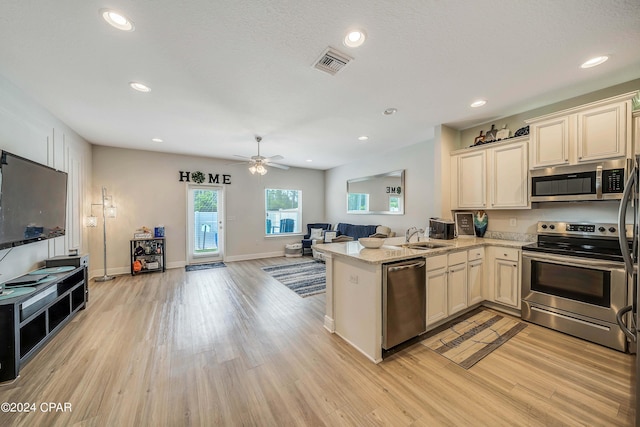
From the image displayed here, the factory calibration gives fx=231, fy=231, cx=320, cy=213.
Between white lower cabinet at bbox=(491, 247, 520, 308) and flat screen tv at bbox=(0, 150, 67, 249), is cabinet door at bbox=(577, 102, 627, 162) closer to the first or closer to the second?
white lower cabinet at bbox=(491, 247, 520, 308)

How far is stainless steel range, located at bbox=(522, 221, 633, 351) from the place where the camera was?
7.39ft

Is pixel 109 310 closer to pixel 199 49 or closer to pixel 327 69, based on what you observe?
pixel 199 49

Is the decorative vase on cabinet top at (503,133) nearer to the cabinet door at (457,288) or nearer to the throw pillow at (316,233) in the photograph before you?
the cabinet door at (457,288)

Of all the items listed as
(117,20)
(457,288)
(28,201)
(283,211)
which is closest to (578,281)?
(457,288)

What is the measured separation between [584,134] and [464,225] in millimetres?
1750

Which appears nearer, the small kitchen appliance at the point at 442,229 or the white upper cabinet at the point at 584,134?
the white upper cabinet at the point at 584,134

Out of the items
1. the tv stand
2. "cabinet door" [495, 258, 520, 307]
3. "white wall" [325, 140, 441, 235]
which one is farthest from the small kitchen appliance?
the tv stand

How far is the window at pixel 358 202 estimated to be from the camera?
20.8 feet

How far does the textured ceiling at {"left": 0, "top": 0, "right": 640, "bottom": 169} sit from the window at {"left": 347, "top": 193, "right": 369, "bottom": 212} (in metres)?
2.91

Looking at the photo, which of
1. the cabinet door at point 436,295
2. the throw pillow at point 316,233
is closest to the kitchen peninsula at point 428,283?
the cabinet door at point 436,295

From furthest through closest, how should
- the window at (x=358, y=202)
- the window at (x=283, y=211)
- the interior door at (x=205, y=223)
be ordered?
the window at (x=283, y=211), the window at (x=358, y=202), the interior door at (x=205, y=223)

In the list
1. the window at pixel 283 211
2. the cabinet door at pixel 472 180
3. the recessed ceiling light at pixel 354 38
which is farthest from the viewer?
the window at pixel 283 211

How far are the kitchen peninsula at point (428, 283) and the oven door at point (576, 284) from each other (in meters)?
0.16

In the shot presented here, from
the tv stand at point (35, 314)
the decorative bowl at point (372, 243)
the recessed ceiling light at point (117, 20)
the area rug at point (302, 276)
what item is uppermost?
the recessed ceiling light at point (117, 20)
